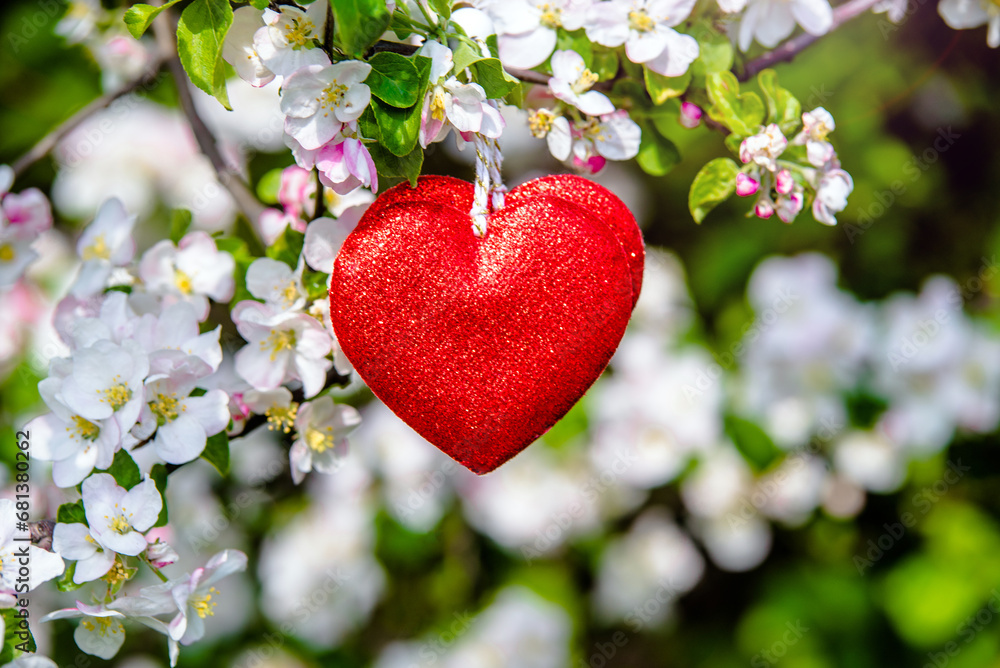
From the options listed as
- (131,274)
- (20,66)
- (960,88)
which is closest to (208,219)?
(20,66)

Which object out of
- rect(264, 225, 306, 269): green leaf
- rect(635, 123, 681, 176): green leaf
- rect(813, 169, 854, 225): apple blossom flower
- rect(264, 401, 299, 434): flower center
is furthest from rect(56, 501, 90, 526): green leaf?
rect(813, 169, 854, 225): apple blossom flower

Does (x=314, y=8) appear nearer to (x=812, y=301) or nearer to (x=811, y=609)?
(x=812, y=301)

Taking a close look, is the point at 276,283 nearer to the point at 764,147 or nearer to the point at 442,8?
the point at 442,8

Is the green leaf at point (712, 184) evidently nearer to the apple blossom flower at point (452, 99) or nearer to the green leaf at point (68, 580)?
the apple blossom flower at point (452, 99)

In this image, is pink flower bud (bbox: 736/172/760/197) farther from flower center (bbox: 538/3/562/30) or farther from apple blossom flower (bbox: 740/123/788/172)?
flower center (bbox: 538/3/562/30)

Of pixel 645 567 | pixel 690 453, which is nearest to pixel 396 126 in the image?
pixel 690 453

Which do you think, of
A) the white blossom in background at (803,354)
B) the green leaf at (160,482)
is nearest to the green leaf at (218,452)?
the green leaf at (160,482)

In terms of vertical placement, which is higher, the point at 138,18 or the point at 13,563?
the point at 138,18
